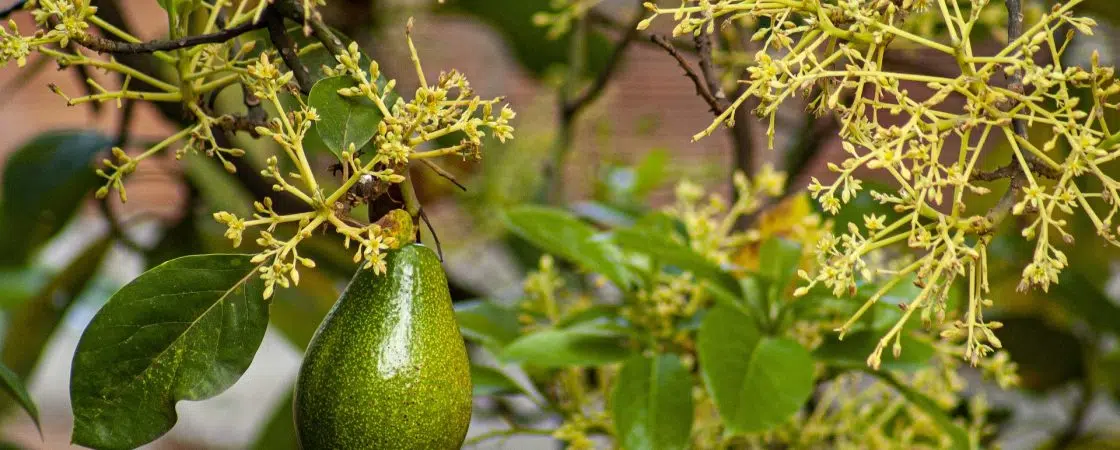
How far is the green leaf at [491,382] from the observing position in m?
0.53

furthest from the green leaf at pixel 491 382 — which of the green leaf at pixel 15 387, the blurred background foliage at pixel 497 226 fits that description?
the green leaf at pixel 15 387

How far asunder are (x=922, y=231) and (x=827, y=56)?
0.06 metres

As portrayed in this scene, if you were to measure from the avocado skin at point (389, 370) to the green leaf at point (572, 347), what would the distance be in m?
0.16

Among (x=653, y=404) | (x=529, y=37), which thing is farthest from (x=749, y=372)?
(x=529, y=37)

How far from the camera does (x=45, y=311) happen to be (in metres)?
0.76

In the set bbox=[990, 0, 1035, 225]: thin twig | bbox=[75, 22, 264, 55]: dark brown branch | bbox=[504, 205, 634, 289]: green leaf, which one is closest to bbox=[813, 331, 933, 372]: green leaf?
bbox=[504, 205, 634, 289]: green leaf

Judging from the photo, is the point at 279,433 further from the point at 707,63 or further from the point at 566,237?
the point at 707,63

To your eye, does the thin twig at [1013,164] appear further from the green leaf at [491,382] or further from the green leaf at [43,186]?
the green leaf at [43,186]

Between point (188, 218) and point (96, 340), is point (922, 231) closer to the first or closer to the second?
point (96, 340)

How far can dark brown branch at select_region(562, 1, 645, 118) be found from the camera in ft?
1.81

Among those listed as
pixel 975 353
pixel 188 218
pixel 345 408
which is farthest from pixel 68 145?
pixel 975 353

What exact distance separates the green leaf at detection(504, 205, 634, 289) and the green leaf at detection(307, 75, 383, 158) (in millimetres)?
232

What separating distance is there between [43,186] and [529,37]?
477 millimetres

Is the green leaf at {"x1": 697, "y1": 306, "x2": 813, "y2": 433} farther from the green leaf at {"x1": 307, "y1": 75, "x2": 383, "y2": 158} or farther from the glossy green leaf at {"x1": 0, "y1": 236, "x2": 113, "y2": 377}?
the glossy green leaf at {"x1": 0, "y1": 236, "x2": 113, "y2": 377}
